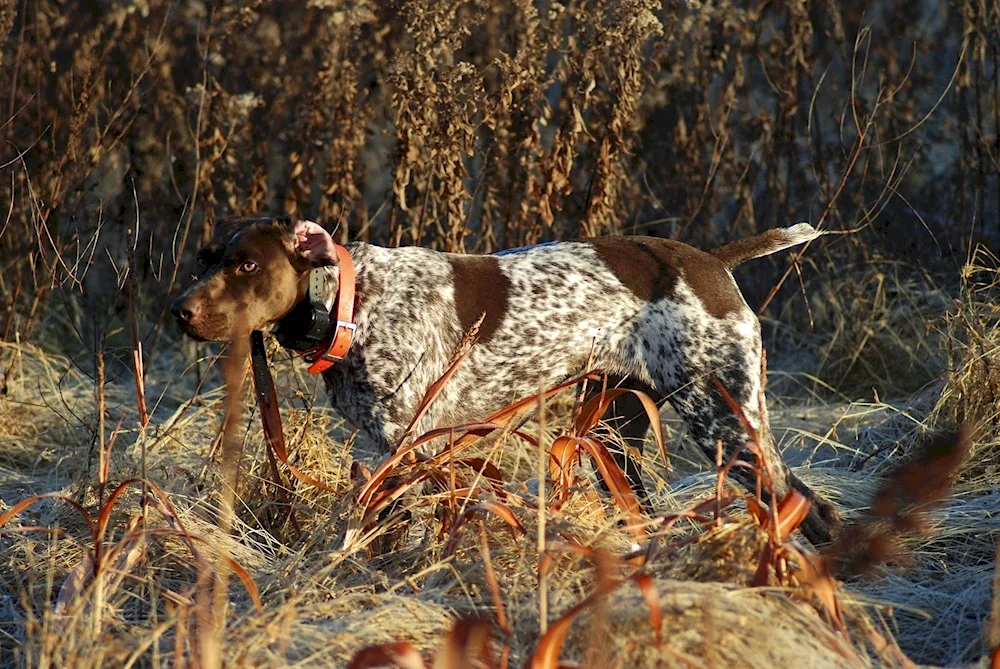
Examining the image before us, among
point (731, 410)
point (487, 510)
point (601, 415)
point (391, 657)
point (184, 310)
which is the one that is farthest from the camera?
point (731, 410)

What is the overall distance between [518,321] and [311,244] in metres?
0.69

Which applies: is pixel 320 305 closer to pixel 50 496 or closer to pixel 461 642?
pixel 50 496

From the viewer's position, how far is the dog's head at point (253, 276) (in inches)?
132

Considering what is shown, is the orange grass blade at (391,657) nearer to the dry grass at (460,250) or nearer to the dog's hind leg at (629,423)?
the dry grass at (460,250)

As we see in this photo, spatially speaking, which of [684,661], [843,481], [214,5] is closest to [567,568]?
[684,661]

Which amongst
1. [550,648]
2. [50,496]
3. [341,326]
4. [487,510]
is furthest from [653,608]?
[341,326]

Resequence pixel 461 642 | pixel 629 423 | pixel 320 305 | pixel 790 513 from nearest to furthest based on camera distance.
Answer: pixel 461 642
pixel 790 513
pixel 320 305
pixel 629 423

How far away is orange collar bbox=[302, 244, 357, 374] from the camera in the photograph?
11.2ft

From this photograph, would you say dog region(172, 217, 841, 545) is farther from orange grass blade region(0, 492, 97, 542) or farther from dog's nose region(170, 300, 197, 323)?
orange grass blade region(0, 492, 97, 542)

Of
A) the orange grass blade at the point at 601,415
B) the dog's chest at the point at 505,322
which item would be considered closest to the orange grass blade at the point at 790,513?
the orange grass blade at the point at 601,415

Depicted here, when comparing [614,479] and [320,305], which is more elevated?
[320,305]

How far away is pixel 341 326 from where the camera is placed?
3418mm

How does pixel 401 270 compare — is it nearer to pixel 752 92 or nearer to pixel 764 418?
pixel 764 418

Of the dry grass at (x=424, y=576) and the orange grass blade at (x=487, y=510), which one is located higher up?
the orange grass blade at (x=487, y=510)
